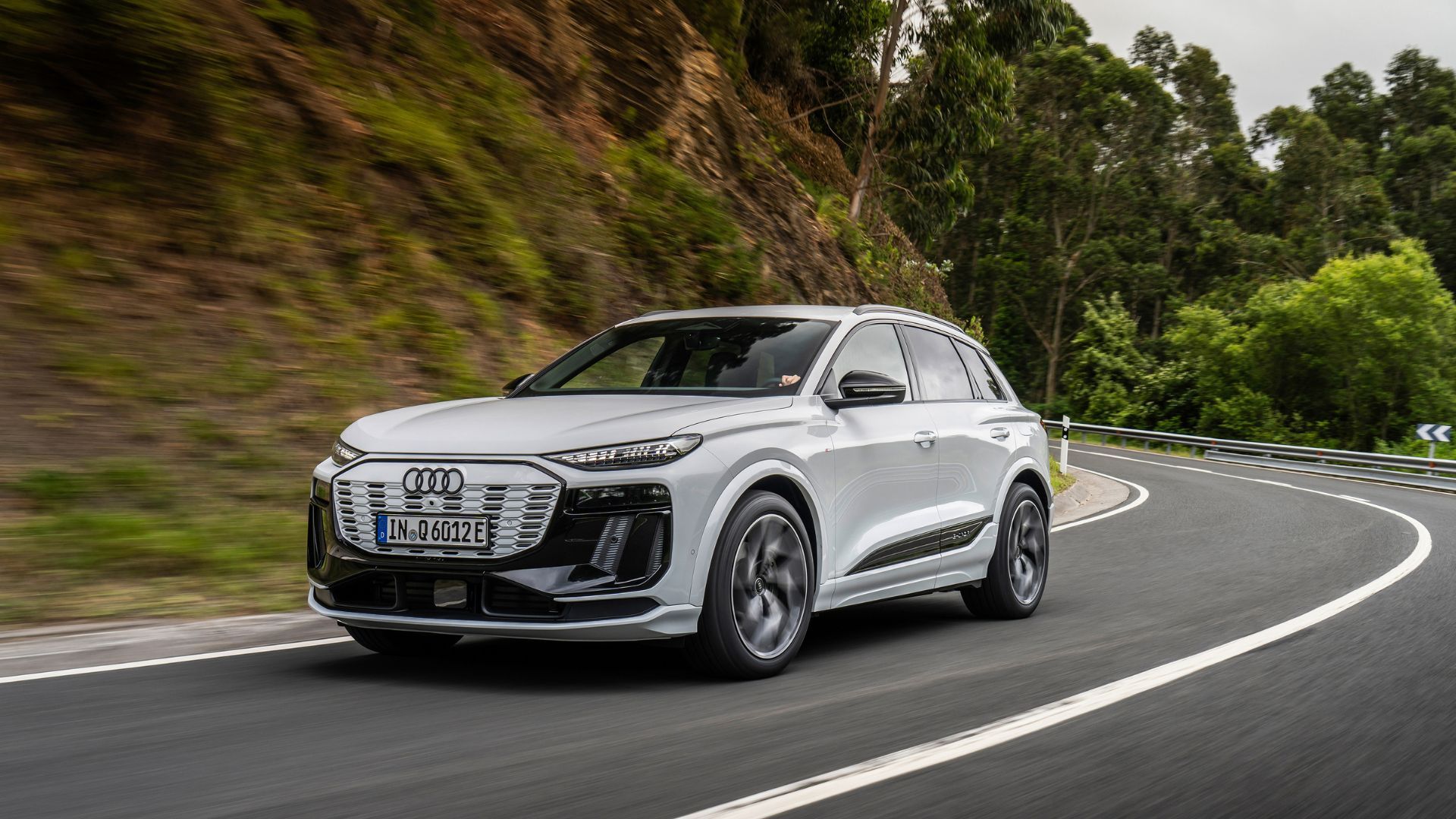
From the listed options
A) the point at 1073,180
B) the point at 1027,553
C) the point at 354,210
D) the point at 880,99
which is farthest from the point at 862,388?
the point at 1073,180

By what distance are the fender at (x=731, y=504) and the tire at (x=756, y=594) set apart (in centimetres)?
6

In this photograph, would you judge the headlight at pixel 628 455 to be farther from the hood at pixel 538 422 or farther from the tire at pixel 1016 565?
the tire at pixel 1016 565

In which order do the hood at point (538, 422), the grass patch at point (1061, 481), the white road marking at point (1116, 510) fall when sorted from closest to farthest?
the hood at point (538, 422) → the white road marking at point (1116, 510) → the grass patch at point (1061, 481)

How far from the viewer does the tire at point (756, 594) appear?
5375 mm

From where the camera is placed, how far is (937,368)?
7645 millimetres

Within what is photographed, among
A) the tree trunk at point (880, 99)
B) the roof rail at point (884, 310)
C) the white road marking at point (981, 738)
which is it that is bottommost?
the white road marking at point (981, 738)

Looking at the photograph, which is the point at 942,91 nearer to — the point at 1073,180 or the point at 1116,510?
the point at 1116,510

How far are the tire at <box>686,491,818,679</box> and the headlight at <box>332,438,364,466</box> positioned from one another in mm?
1561

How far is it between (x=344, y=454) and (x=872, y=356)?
9.05 ft

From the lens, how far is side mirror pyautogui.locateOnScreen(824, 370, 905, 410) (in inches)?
240

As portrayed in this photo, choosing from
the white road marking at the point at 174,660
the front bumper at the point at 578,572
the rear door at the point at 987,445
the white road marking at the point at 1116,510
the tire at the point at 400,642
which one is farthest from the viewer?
the white road marking at the point at 1116,510

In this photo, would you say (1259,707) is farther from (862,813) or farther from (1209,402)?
(1209,402)

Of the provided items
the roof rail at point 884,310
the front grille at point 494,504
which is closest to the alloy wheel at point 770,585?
the front grille at point 494,504

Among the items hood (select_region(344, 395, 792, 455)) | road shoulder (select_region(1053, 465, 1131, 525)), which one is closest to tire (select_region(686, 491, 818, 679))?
hood (select_region(344, 395, 792, 455))
